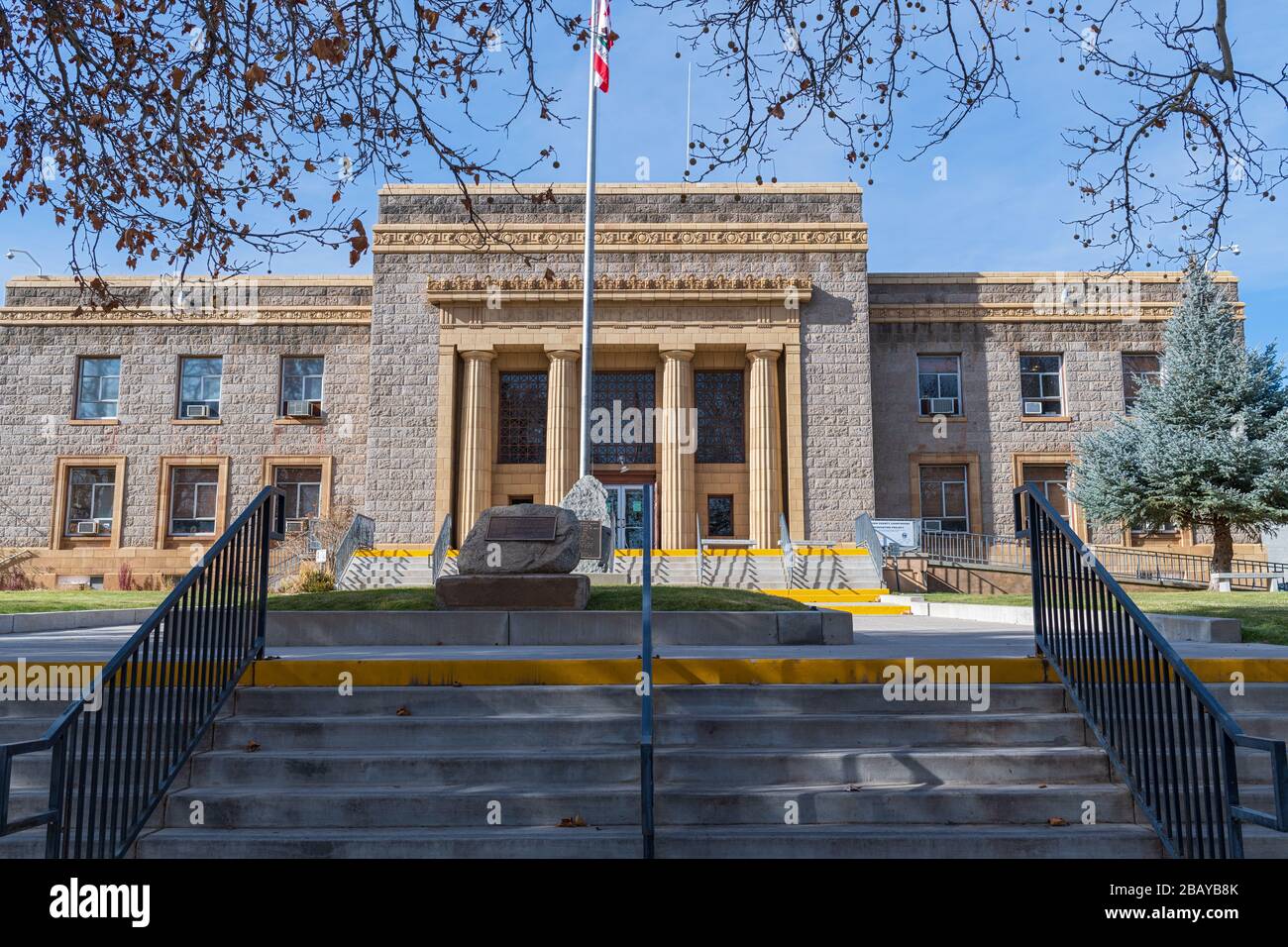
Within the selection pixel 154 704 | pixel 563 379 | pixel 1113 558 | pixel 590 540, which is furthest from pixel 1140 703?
pixel 1113 558

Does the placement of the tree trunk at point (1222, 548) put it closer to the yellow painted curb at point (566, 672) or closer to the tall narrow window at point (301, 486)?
the yellow painted curb at point (566, 672)

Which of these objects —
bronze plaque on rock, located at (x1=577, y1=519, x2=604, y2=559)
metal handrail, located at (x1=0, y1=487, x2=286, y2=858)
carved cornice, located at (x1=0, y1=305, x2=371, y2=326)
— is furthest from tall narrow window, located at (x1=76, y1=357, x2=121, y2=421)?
metal handrail, located at (x1=0, y1=487, x2=286, y2=858)

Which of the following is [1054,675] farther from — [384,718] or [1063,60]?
[1063,60]

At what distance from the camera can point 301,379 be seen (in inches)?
1270

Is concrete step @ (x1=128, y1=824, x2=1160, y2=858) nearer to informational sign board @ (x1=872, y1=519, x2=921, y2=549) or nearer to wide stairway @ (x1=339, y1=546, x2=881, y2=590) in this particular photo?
wide stairway @ (x1=339, y1=546, x2=881, y2=590)

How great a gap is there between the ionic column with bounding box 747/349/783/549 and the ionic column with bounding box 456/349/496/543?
8.38 m

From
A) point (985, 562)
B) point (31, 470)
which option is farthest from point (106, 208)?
point (31, 470)

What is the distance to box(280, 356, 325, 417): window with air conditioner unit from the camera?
1264 inches

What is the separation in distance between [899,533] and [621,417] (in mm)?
9737

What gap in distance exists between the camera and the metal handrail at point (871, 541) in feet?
74.1

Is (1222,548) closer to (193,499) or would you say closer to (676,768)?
(676,768)

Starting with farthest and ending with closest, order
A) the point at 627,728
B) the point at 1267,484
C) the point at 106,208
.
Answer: the point at 1267,484, the point at 106,208, the point at 627,728
